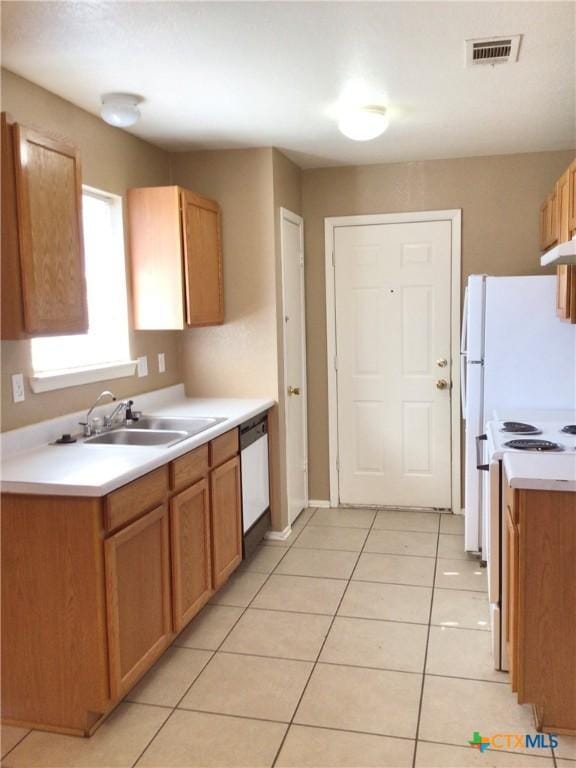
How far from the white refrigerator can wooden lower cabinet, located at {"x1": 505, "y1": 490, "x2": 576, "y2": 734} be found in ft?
4.37

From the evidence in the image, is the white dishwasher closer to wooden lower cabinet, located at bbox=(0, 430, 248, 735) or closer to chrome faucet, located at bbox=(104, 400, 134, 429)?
chrome faucet, located at bbox=(104, 400, 134, 429)

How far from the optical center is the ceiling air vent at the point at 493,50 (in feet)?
Answer: 8.10

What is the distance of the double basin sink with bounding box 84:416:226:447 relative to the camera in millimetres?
3057

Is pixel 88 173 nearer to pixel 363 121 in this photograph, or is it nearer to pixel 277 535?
pixel 363 121

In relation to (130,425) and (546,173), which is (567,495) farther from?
(546,173)

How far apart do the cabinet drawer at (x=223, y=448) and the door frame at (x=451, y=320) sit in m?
1.43

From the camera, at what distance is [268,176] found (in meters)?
3.96

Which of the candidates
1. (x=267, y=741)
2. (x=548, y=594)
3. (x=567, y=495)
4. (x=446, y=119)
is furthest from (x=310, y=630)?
(x=446, y=119)

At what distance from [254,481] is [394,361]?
4.67 ft

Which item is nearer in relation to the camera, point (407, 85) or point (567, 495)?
point (567, 495)

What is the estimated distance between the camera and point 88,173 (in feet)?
10.6

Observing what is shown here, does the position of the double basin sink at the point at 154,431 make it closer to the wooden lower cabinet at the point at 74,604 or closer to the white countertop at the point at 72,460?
the white countertop at the point at 72,460

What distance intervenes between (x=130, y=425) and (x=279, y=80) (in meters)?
1.73

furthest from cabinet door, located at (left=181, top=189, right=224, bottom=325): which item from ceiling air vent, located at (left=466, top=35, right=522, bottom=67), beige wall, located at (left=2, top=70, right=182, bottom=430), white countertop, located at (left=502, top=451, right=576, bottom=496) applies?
white countertop, located at (left=502, top=451, right=576, bottom=496)
